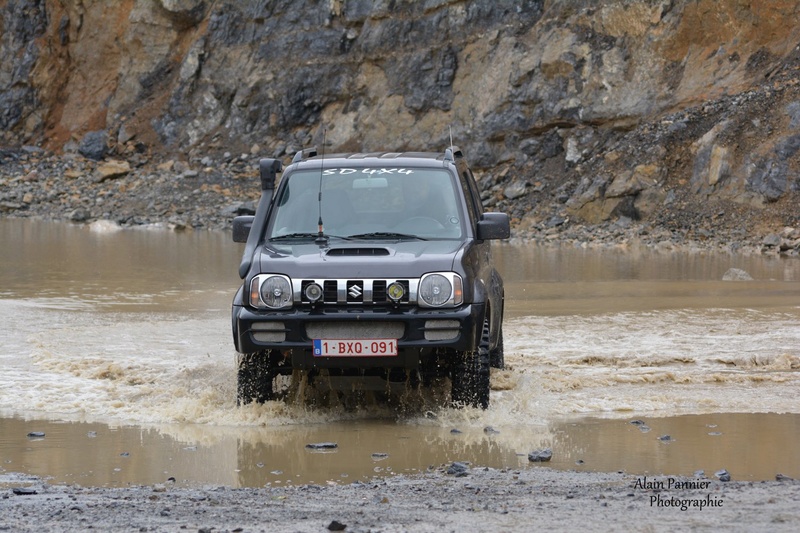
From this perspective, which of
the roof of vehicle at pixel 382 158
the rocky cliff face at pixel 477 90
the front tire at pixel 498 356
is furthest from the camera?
the rocky cliff face at pixel 477 90

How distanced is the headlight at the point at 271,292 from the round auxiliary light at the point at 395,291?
25.0 inches

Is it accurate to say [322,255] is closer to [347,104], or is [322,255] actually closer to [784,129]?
[784,129]

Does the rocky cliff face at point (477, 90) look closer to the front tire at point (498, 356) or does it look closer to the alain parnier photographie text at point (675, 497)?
the front tire at point (498, 356)

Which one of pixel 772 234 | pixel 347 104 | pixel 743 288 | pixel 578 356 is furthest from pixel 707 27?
pixel 578 356

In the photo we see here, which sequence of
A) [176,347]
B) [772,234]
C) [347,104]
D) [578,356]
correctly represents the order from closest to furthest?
1. [578,356]
2. [176,347]
3. [772,234]
4. [347,104]

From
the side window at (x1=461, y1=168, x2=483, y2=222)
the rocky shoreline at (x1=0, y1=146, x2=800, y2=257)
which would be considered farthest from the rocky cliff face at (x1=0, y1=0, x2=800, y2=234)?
the side window at (x1=461, y1=168, x2=483, y2=222)

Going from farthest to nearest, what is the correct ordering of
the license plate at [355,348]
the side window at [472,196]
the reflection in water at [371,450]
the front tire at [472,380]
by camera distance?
1. the side window at [472,196]
2. the front tire at [472,380]
3. the license plate at [355,348]
4. the reflection in water at [371,450]

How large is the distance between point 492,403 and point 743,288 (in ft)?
32.3

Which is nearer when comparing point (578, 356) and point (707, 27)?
point (578, 356)

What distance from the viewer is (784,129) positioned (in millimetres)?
28172

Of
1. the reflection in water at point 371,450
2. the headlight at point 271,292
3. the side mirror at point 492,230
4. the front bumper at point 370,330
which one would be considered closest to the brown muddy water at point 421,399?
the reflection in water at point 371,450

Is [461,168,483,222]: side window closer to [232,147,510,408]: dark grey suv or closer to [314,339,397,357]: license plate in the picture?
[232,147,510,408]: dark grey suv

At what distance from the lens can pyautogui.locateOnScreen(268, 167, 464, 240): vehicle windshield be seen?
27.0 feet

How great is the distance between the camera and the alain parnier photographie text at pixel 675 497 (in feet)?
16.1
